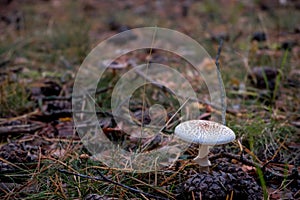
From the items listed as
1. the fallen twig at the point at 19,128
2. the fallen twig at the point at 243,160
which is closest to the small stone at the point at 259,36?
the fallen twig at the point at 243,160

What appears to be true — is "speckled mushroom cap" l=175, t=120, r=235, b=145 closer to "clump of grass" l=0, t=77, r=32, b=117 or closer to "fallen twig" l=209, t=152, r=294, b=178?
"fallen twig" l=209, t=152, r=294, b=178

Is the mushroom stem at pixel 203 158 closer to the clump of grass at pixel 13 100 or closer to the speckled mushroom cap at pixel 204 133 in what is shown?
the speckled mushroom cap at pixel 204 133

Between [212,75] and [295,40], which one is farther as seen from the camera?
[295,40]

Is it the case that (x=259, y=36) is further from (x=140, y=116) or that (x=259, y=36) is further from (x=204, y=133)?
(x=204, y=133)

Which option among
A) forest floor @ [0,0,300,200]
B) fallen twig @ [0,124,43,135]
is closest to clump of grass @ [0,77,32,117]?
forest floor @ [0,0,300,200]

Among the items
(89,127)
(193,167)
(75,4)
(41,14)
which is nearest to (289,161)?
(193,167)

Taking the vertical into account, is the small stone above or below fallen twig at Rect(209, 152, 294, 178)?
above

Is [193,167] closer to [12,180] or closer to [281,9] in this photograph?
[12,180]
